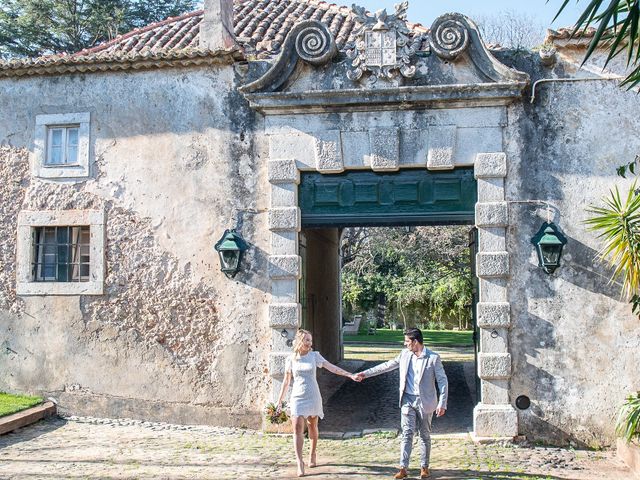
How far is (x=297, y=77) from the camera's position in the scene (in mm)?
9125

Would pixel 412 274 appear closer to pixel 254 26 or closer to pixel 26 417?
pixel 254 26

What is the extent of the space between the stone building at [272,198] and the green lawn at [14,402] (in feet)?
0.70

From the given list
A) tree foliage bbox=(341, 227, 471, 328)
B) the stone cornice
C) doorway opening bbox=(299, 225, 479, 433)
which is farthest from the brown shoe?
tree foliage bbox=(341, 227, 471, 328)

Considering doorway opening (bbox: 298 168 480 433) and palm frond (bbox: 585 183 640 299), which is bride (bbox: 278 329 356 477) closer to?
doorway opening (bbox: 298 168 480 433)

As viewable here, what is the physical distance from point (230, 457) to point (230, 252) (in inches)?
104

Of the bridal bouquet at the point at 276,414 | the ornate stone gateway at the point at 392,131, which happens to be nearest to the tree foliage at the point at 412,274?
the ornate stone gateway at the point at 392,131

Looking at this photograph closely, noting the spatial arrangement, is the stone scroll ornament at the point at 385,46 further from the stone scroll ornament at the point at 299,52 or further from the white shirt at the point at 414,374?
the white shirt at the point at 414,374

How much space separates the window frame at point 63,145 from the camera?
9711 millimetres

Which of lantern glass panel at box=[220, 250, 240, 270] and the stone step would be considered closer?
the stone step

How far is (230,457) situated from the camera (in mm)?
7633

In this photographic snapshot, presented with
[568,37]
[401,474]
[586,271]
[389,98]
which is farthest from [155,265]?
[568,37]

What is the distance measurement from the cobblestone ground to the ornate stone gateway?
2.61ft

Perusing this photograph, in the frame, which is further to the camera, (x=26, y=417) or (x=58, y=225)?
(x=58, y=225)

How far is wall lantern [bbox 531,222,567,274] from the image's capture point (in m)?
8.36
